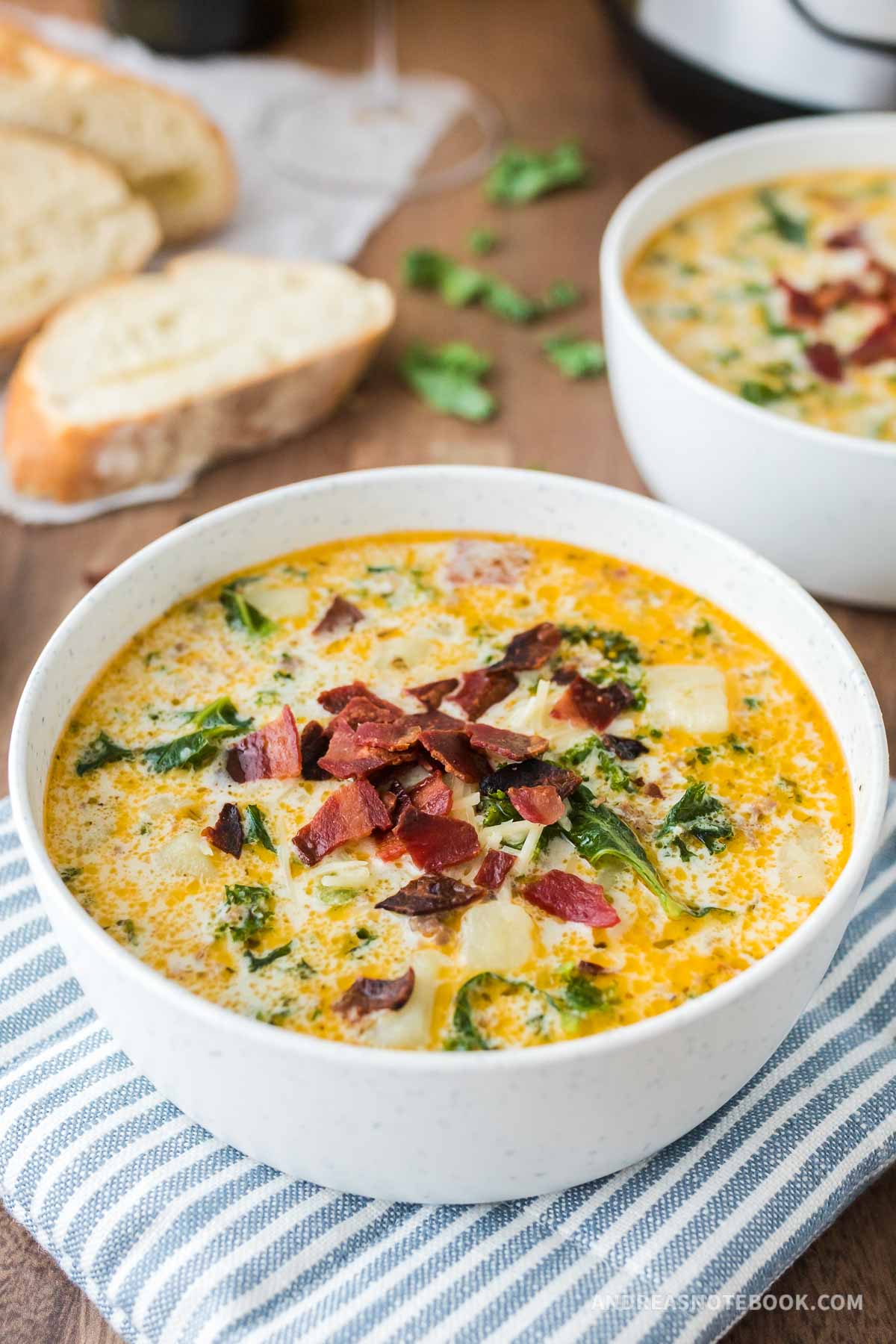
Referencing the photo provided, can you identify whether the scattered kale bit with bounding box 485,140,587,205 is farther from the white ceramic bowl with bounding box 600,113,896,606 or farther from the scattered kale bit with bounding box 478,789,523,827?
the scattered kale bit with bounding box 478,789,523,827

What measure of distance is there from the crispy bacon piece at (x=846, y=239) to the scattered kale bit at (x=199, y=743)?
2.45 meters

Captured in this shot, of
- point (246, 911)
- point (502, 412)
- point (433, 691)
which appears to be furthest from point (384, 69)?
point (246, 911)

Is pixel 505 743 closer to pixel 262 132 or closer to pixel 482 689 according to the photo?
pixel 482 689

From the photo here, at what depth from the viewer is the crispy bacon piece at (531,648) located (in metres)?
2.56

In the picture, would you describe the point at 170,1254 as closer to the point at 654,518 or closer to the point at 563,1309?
the point at 563,1309

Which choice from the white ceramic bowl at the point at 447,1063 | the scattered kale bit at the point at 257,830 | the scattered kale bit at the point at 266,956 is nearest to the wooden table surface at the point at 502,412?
the white ceramic bowl at the point at 447,1063

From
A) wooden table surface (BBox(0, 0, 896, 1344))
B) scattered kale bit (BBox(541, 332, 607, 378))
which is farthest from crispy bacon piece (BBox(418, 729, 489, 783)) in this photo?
scattered kale bit (BBox(541, 332, 607, 378))

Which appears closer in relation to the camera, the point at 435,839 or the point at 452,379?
the point at 435,839

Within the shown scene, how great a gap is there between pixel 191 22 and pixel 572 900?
459 cm

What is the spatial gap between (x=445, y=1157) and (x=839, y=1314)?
2.30 ft

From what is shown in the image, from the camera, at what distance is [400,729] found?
2.34 m

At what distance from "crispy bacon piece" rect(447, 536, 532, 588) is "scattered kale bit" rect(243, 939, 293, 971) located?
957 millimetres

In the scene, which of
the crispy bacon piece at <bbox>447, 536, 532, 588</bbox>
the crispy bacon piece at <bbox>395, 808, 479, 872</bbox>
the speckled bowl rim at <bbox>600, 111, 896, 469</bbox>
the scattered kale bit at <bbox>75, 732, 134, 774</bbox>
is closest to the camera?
the crispy bacon piece at <bbox>395, 808, 479, 872</bbox>

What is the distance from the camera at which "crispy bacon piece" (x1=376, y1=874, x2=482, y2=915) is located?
2074 millimetres
